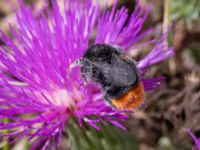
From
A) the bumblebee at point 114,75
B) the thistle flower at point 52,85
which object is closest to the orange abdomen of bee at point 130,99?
the bumblebee at point 114,75

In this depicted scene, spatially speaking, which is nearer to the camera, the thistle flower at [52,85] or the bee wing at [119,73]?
the bee wing at [119,73]

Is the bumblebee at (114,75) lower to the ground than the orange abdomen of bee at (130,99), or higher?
higher

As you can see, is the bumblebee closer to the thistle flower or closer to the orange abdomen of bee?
the orange abdomen of bee

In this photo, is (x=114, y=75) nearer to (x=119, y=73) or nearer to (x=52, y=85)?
(x=119, y=73)

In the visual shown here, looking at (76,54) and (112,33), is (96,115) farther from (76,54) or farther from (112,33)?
(112,33)

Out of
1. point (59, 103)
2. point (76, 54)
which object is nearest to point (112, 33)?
point (76, 54)

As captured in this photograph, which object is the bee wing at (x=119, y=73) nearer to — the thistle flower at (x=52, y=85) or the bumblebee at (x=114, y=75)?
the bumblebee at (x=114, y=75)

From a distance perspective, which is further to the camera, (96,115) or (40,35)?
(40,35)

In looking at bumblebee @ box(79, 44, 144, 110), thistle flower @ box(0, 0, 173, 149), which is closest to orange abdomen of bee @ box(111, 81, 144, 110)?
bumblebee @ box(79, 44, 144, 110)
